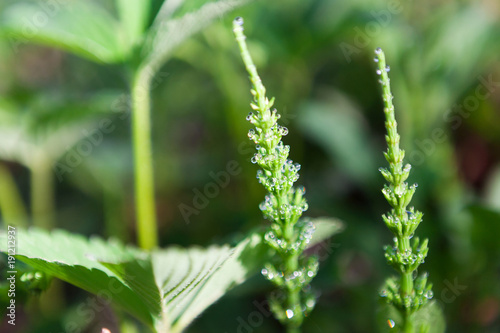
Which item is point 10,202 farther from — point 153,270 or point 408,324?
point 408,324

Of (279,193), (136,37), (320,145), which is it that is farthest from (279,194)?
(320,145)

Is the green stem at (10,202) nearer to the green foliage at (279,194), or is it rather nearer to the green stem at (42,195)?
the green stem at (42,195)

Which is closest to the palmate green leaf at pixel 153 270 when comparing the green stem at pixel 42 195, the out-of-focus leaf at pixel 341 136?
the out-of-focus leaf at pixel 341 136

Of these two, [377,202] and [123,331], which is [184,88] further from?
[123,331]

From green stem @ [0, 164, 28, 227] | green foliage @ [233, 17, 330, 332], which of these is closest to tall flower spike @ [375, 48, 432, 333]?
green foliage @ [233, 17, 330, 332]

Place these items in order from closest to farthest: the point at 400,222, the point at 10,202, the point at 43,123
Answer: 1. the point at 400,222
2. the point at 43,123
3. the point at 10,202

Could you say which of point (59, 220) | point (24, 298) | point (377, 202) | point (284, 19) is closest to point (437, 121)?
point (377, 202)

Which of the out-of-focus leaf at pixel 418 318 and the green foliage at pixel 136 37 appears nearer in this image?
the out-of-focus leaf at pixel 418 318
